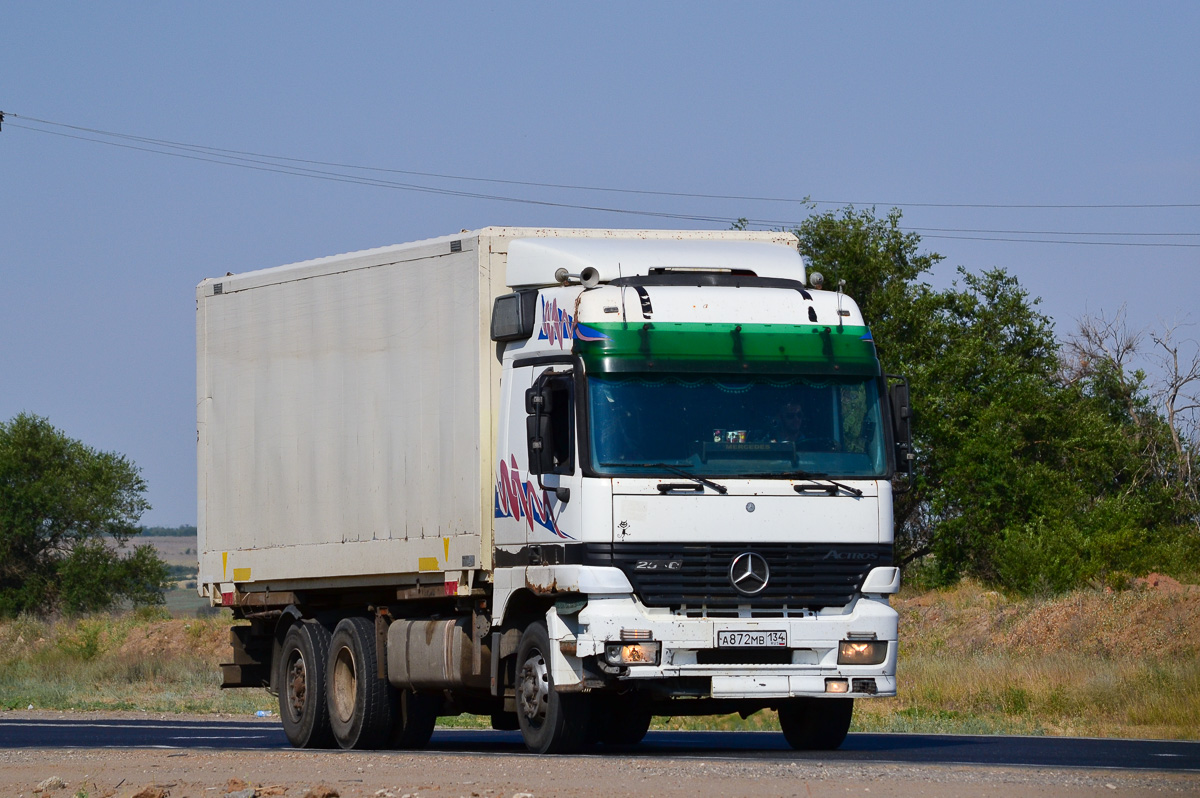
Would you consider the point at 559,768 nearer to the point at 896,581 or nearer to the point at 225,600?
the point at 896,581

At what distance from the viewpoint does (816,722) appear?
15117 mm

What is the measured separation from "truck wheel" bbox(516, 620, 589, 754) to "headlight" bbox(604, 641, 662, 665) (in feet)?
2.20

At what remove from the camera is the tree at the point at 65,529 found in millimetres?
54812

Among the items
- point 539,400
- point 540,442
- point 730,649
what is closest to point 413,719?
point 730,649

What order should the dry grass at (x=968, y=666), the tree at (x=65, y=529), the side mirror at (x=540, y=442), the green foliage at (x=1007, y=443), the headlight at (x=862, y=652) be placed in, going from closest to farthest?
the side mirror at (x=540, y=442)
the headlight at (x=862, y=652)
the dry grass at (x=968, y=666)
the green foliage at (x=1007, y=443)
the tree at (x=65, y=529)

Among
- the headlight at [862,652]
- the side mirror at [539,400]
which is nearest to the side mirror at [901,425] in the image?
the headlight at [862,652]

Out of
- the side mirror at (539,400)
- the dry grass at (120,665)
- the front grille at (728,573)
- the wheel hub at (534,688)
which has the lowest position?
the dry grass at (120,665)

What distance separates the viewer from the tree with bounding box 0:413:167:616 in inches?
2158

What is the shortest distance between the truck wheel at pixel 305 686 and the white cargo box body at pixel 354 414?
0.59 meters

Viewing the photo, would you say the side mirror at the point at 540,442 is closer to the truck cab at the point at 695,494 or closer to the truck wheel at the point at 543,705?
the truck cab at the point at 695,494

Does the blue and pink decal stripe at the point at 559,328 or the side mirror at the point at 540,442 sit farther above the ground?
the blue and pink decal stripe at the point at 559,328

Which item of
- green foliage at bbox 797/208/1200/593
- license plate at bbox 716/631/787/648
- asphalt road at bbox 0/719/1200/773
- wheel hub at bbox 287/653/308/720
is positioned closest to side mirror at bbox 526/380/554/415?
license plate at bbox 716/631/787/648

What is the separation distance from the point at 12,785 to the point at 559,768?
3.63 m

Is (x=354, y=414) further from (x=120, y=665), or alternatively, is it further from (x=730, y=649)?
(x=120, y=665)
